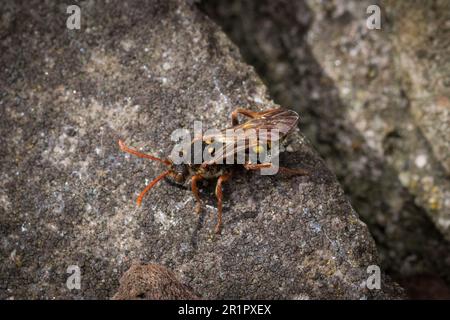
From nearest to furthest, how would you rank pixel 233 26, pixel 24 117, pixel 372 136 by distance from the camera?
pixel 24 117
pixel 372 136
pixel 233 26

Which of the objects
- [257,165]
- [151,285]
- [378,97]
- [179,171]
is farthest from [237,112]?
[378,97]

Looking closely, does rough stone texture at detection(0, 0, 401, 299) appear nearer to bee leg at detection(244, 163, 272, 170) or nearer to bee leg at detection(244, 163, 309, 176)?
bee leg at detection(244, 163, 309, 176)

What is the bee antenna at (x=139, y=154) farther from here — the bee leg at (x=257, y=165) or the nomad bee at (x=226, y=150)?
the bee leg at (x=257, y=165)

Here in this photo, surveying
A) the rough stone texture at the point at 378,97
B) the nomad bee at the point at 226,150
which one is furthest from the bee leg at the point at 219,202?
the rough stone texture at the point at 378,97

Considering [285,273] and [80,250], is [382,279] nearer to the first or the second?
[285,273]
